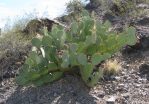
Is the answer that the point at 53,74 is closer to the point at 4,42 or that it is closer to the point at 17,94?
the point at 17,94

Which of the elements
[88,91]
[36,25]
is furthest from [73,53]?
[36,25]

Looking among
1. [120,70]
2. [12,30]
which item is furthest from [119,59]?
[12,30]

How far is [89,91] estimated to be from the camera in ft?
24.7

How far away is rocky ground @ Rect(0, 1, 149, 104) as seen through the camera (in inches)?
288

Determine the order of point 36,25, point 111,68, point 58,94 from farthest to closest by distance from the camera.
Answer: point 36,25 < point 111,68 < point 58,94

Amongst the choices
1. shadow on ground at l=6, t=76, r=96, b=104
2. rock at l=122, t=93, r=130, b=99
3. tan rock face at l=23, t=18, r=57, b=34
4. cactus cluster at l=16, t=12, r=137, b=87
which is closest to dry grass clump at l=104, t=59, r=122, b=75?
cactus cluster at l=16, t=12, r=137, b=87

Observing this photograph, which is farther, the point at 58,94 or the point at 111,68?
the point at 111,68

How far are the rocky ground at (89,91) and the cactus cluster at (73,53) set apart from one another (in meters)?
0.15

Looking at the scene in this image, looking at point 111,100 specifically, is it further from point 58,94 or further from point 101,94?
point 58,94

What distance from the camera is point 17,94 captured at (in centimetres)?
778

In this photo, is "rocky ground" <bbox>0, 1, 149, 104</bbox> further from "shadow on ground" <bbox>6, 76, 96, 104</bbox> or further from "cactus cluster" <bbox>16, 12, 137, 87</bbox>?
"cactus cluster" <bbox>16, 12, 137, 87</bbox>

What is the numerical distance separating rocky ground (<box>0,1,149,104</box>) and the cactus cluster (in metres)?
0.15

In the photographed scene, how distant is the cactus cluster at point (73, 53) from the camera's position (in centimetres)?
743

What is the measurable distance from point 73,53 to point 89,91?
0.67 meters
